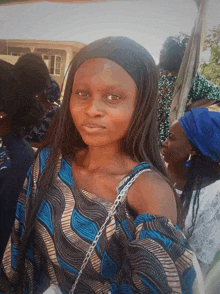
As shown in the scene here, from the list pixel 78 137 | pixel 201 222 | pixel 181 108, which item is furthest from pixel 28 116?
pixel 201 222

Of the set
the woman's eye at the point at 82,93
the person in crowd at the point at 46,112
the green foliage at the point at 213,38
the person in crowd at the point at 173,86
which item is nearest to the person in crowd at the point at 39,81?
the person in crowd at the point at 46,112

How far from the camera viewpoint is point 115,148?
61 cm

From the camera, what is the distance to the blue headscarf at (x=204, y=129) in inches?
22.3

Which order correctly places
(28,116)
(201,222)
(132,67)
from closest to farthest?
(132,67) → (201,222) → (28,116)

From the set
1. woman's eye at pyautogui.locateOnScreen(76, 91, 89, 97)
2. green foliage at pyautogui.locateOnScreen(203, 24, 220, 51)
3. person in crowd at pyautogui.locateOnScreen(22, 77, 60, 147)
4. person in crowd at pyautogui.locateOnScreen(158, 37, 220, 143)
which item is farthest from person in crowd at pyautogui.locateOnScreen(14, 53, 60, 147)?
green foliage at pyautogui.locateOnScreen(203, 24, 220, 51)

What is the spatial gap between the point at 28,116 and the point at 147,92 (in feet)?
1.28

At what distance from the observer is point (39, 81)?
2.31 feet

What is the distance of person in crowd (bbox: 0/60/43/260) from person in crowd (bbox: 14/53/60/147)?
20 millimetres

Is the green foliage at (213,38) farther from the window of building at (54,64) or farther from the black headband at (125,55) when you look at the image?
the window of building at (54,64)

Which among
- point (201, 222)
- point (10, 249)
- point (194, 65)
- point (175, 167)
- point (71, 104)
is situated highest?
point (194, 65)

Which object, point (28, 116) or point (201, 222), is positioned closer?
point (201, 222)

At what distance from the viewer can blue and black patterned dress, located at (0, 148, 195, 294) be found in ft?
1.64

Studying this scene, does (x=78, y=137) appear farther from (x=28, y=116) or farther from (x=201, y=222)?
(x=201, y=222)

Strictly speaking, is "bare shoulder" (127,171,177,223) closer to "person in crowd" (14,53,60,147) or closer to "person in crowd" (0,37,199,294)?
"person in crowd" (0,37,199,294)
